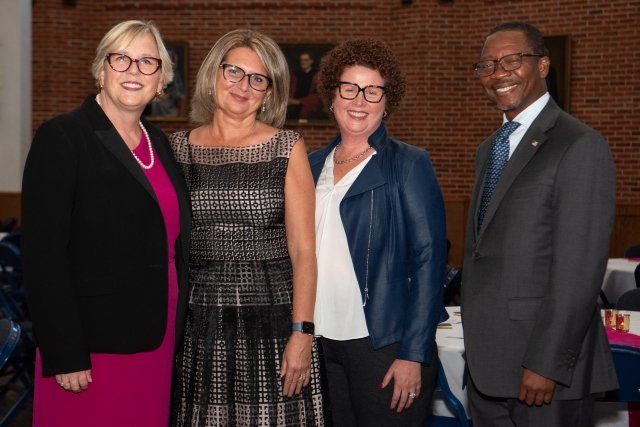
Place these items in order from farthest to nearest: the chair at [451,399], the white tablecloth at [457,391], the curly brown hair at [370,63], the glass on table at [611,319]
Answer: the glass on table at [611,319] → the white tablecloth at [457,391] → the chair at [451,399] → the curly brown hair at [370,63]

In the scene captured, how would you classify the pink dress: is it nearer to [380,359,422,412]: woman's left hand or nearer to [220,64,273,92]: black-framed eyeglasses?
[220,64,273,92]: black-framed eyeglasses

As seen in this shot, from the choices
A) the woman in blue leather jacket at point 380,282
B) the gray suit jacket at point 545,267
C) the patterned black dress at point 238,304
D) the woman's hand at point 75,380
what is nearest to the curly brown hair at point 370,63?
the woman in blue leather jacket at point 380,282

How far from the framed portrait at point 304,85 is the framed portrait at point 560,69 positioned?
292cm

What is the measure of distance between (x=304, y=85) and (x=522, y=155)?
905 centimetres

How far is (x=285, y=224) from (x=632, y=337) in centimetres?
173

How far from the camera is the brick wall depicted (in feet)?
34.7

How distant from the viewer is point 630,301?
459 centimetres

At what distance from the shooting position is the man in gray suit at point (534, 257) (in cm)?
227

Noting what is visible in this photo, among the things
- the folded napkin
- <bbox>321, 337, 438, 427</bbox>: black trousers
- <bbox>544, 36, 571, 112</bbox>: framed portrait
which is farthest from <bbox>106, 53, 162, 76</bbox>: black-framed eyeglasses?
<bbox>544, 36, 571, 112</bbox>: framed portrait

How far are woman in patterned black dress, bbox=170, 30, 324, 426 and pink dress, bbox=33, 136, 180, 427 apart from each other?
0.27 feet

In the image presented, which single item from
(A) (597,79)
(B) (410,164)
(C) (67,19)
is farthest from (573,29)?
(B) (410,164)

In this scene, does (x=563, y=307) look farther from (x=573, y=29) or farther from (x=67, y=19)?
(x=67, y=19)

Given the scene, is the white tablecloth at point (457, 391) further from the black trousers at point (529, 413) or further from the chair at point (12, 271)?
the chair at point (12, 271)

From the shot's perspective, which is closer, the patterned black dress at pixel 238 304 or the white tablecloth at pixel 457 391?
the patterned black dress at pixel 238 304
